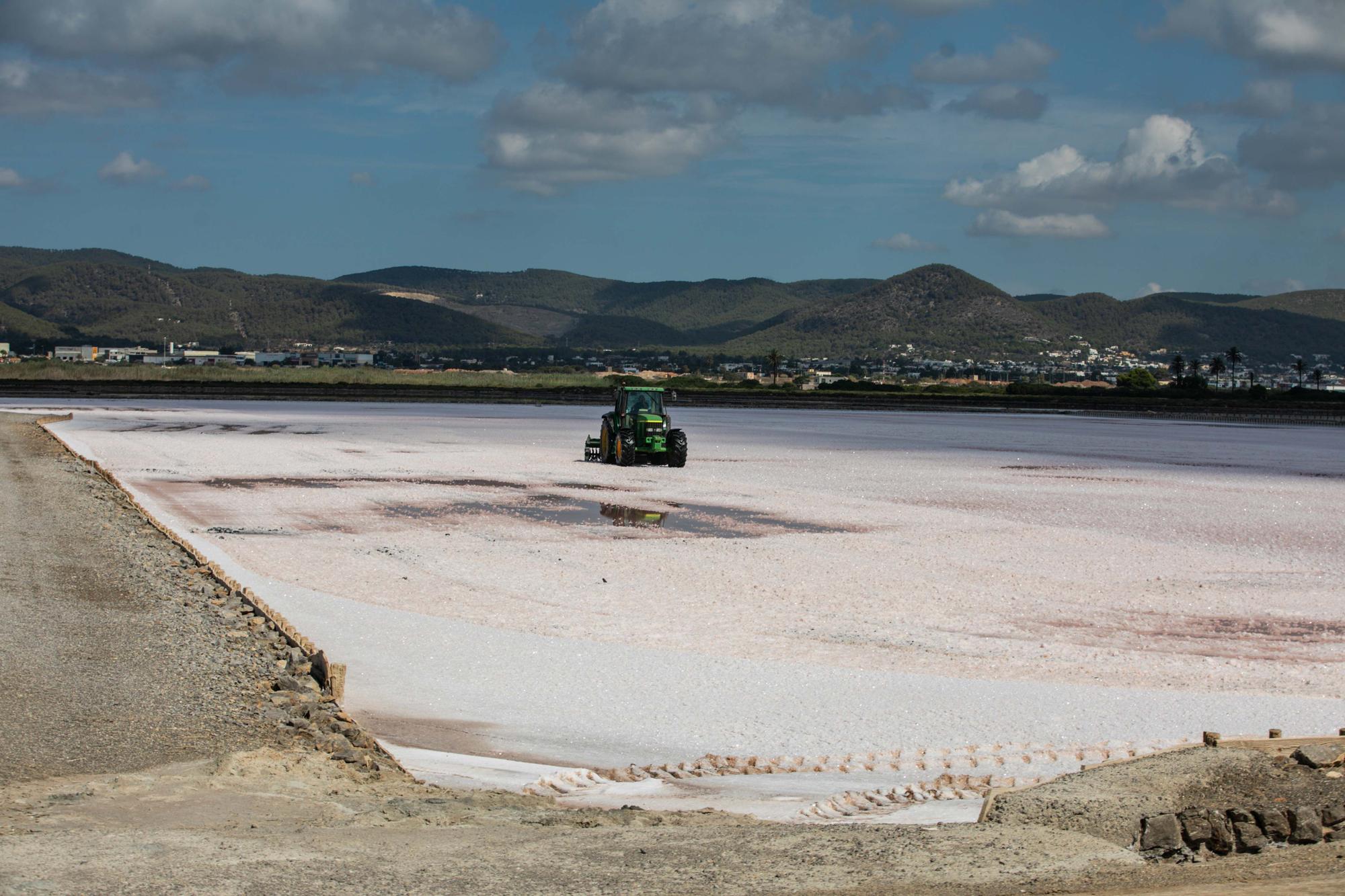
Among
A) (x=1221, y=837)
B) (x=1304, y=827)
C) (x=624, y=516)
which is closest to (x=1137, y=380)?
(x=624, y=516)

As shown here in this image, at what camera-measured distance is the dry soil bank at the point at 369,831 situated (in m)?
5.82

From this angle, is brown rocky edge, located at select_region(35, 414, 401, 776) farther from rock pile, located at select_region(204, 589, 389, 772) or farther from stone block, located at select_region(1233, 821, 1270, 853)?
stone block, located at select_region(1233, 821, 1270, 853)

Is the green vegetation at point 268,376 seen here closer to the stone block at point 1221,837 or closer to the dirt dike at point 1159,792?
the dirt dike at point 1159,792

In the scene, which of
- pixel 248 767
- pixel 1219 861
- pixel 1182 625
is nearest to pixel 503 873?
pixel 248 767

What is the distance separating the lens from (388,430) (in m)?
49.3

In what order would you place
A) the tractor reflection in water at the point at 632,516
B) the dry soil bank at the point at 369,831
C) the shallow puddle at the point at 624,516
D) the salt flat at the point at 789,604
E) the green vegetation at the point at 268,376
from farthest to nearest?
the green vegetation at the point at 268,376 < the tractor reflection in water at the point at 632,516 < the shallow puddle at the point at 624,516 < the salt flat at the point at 789,604 < the dry soil bank at the point at 369,831

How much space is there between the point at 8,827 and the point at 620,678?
5.34m

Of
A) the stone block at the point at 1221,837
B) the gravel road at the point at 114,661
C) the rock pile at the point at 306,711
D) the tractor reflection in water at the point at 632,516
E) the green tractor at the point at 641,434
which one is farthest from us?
the green tractor at the point at 641,434

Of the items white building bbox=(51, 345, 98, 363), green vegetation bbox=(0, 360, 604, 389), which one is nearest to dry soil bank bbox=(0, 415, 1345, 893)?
green vegetation bbox=(0, 360, 604, 389)

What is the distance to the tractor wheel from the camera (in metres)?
33.2

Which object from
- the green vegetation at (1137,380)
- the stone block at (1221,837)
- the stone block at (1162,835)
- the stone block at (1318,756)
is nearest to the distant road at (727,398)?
the green vegetation at (1137,380)

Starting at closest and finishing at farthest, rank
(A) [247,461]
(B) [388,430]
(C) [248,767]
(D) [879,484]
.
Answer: (C) [248,767]
(D) [879,484]
(A) [247,461]
(B) [388,430]

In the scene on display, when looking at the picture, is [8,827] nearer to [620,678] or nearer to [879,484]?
[620,678]

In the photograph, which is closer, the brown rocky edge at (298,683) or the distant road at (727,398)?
the brown rocky edge at (298,683)
